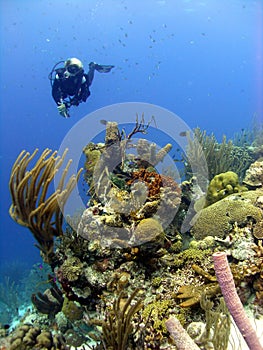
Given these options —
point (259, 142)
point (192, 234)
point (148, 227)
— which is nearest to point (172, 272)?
point (148, 227)

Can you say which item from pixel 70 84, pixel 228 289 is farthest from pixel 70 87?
pixel 228 289

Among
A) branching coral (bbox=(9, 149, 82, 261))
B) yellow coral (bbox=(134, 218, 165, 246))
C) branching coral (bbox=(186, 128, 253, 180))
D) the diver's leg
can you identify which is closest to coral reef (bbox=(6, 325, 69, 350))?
branching coral (bbox=(9, 149, 82, 261))

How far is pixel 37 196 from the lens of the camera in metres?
4.64

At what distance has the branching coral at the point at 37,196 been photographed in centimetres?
453

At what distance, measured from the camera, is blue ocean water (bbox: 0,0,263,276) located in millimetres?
44719

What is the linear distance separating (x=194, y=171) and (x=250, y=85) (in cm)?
8467

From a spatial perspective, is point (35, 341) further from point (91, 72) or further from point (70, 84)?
point (91, 72)

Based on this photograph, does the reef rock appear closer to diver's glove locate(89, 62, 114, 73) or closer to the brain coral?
the brain coral

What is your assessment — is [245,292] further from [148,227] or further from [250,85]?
[250,85]

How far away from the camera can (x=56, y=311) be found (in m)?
5.20

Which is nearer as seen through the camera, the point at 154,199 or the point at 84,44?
the point at 154,199

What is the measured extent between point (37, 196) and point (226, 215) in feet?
9.83

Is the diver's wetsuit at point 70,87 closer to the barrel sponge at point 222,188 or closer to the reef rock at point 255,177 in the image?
the barrel sponge at point 222,188

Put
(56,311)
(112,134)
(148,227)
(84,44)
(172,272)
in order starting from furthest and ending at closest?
(84,44) → (112,134) → (56,311) → (172,272) → (148,227)
